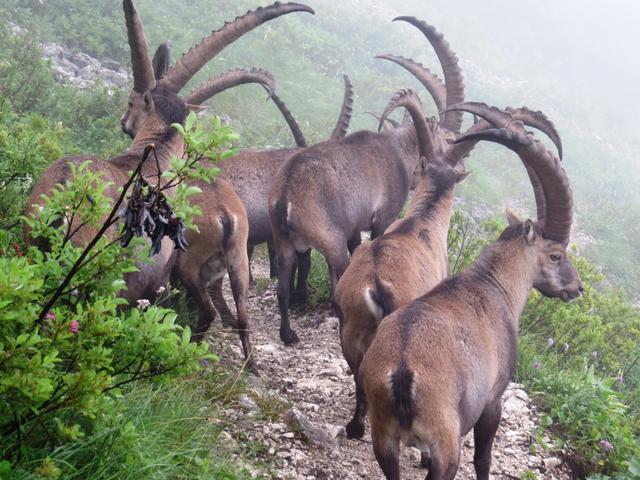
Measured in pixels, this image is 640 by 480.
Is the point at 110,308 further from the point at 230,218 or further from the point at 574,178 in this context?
the point at 574,178

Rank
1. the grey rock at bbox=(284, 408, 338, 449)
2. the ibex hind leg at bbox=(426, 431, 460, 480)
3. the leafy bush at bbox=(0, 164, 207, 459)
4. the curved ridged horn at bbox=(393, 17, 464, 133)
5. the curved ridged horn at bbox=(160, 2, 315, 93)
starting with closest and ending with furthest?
the leafy bush at bbox=(0, 164, 207, 459), the ibex hind leg at bbox=(426, 431, 460, 480), the grey rock at bbox=(284, 408, 338, 449), the curved ridged horn at bbox=(160, 2, 315, 93), the curved ridged horn at bbox=(393, 17, 464, 133)

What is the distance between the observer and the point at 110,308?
8.75ft

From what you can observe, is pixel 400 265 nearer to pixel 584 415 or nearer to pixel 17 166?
pixel 584 415

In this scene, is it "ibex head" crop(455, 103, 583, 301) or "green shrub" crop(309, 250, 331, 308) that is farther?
"green shrub" crop(309, 250, 331, 308)

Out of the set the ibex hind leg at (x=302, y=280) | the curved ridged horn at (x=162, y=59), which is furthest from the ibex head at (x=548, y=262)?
the curved ridged horn at (x=162, y=59)

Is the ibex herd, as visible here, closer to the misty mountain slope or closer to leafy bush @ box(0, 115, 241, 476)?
leafy bush @ box(0, 115, 241, 476)

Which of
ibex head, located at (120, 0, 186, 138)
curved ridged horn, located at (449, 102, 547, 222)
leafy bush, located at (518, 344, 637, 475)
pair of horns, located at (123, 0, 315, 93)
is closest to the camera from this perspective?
leafy bush, located at (518, 344, 637, 475)

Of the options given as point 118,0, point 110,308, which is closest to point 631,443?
point 110,308

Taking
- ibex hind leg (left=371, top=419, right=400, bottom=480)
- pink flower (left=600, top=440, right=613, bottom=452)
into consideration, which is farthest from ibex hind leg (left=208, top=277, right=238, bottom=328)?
pink flower (left=600, top=440, right=613, bottom=452)

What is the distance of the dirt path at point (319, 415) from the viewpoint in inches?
195

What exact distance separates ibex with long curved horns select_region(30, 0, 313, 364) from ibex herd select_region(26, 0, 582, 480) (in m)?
0.01

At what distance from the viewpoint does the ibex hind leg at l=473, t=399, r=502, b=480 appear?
16.1 feet

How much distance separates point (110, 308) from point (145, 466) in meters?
0.92

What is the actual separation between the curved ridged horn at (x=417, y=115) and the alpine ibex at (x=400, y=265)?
2.69 feet
